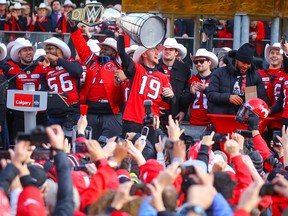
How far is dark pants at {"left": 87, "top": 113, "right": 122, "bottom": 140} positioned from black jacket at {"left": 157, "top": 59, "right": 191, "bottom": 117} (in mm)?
773

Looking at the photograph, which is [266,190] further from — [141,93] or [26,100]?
[141,93]

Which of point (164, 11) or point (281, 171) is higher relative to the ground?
point (164, 11)

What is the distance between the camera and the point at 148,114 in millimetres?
11602

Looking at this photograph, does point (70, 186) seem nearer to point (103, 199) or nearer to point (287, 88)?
point (103, 199)

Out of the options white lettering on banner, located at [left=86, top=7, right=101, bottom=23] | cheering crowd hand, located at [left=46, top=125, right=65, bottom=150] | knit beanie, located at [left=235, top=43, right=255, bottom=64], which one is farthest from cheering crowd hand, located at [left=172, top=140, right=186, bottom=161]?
knit beanie, located at [left=235, top=43, right=255, bottom=64]

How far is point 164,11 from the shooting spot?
14.3 meters

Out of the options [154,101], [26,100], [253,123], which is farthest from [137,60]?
[253,123]

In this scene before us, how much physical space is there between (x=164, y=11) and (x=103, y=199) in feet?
25.9

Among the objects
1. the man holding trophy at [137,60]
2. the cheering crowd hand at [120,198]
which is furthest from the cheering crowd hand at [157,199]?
the man holding trophy at [137,60]

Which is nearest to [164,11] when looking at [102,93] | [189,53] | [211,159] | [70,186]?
[189,53]

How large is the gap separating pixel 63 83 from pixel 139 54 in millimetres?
1051

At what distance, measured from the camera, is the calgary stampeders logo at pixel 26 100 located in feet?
37.0

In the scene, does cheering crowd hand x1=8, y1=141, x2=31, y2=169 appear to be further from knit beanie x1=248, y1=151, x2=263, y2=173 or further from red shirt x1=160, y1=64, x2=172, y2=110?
red shirt x1=160, y1=64, x2=172, y2=110

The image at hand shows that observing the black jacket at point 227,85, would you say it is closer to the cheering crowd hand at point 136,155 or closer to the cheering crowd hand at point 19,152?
the cheering crowd hand at point 136,155
